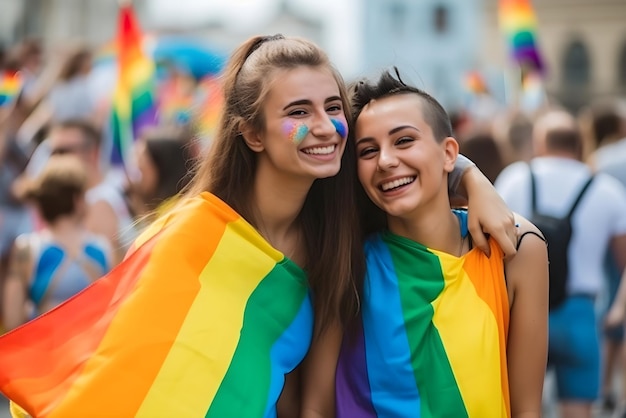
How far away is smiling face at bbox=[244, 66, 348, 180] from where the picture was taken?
3496 mm

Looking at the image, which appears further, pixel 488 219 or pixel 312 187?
pixel 312 187

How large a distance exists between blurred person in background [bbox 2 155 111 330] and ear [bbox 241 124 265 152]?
2164mm

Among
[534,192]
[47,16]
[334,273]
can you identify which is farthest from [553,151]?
[47,16]

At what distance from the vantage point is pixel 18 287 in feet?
17.9

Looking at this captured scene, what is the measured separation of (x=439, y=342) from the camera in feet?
11.1

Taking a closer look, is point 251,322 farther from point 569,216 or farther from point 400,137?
point 569,216

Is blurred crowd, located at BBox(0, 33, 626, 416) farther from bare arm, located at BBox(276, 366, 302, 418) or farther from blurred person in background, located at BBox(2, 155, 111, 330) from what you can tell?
bare arm, located at BBox(276, 366, 302, 418)

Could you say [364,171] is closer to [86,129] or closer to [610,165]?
[86,129]

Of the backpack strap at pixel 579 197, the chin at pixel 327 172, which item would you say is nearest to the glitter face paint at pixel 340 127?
the chin at pixel 327 172

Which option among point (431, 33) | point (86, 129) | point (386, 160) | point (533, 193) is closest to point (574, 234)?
point (533, 193)

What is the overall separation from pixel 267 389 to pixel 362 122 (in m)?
0.94

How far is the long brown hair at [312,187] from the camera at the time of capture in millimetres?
3557

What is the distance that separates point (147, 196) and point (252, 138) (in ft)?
8.37

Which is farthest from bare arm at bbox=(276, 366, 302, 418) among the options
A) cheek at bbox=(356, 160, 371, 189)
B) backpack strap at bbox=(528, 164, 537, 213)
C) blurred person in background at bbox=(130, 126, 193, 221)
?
backpack strap at bbox=(528, 164, 537, 213)
